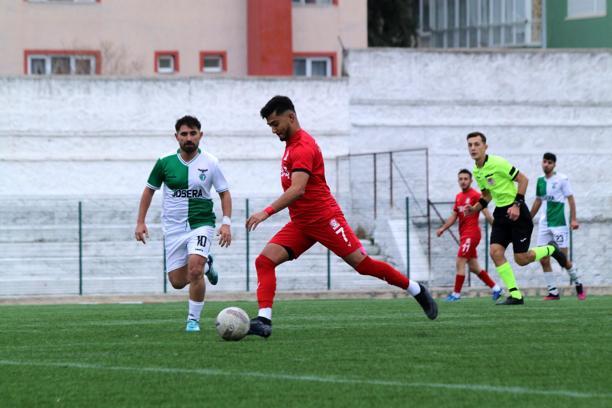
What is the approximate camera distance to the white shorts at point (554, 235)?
21.9m

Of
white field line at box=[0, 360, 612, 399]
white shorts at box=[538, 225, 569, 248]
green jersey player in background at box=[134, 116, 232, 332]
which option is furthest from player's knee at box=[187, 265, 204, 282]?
white shorts at box=[538, 225, 569, 248]

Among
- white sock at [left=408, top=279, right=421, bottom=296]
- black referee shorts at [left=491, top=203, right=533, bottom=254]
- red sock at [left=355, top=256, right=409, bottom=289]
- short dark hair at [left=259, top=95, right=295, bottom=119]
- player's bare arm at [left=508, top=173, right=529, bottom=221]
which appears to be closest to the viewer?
short dark hair at [left=259, top=95, right=295, bottom=119]

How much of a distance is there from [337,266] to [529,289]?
486cm

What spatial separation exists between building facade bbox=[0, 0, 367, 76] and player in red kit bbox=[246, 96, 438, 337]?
27386mm

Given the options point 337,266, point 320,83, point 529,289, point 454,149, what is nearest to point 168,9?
point 320,83

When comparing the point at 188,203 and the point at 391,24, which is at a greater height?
the point at 391,24

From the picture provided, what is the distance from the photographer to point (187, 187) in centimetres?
1308

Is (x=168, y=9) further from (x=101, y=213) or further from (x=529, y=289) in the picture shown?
(x=529, y=289)

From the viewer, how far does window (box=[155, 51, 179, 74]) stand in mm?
39875

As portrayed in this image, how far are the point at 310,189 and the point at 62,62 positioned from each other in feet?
93.1

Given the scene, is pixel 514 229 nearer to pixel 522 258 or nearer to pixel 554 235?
pixel 522 258

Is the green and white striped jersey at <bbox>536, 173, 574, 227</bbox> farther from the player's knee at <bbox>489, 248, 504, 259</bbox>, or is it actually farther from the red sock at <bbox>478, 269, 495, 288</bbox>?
the player's knee at <bbox>489, 248, 504, 259</bbox>

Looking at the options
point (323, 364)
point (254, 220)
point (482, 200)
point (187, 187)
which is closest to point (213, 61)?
point (482, 200)

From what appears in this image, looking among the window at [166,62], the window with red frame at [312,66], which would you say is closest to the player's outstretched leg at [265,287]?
the window at [166,62]
